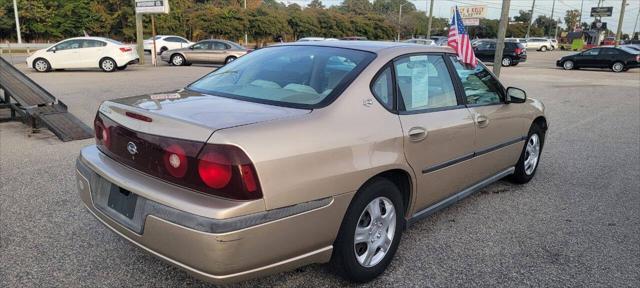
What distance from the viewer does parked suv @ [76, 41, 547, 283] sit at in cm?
224

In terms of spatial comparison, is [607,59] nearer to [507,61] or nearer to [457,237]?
[507,61]

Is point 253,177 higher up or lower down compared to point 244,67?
lower down

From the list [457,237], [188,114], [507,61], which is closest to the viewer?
[188,114]

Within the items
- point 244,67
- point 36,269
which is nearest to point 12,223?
point 36,269

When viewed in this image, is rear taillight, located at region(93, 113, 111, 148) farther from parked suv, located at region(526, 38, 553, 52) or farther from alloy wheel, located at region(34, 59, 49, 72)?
parked suv, located at region(526, 38, 553, 52)

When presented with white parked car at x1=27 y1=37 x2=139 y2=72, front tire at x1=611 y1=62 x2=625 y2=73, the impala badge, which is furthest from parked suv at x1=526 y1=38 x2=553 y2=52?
the impala badge

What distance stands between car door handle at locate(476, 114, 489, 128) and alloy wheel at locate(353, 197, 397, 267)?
1254 millimetres

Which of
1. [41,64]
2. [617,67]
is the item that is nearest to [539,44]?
[617,67]

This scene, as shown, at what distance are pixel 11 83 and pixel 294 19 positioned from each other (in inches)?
2041

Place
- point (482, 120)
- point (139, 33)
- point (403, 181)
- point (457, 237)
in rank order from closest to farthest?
point (403, 181) < point (457, 237) < point (482, 120) < point (139, 33)

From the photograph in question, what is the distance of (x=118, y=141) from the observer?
2711mm

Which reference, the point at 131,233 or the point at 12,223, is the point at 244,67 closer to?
the point at 131,233

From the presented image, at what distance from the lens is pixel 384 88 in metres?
3.04

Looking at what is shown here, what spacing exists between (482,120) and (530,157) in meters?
1.64
